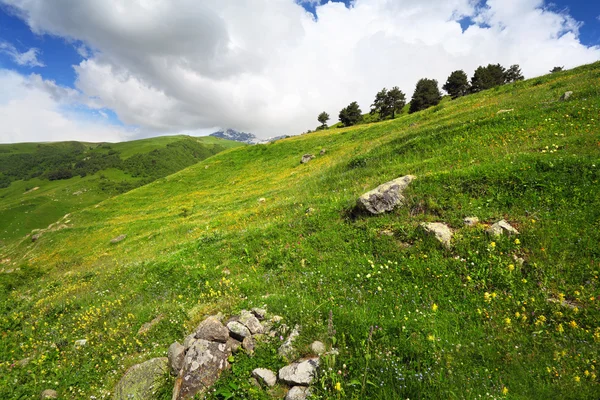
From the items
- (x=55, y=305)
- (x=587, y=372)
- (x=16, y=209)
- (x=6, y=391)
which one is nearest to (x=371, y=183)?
(x=587, y=372)

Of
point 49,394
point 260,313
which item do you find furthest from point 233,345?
point 49,394

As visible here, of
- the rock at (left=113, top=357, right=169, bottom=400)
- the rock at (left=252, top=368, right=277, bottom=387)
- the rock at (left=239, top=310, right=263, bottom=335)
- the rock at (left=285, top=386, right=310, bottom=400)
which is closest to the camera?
the rock at (left=285, top=386, right=310, bottom=400)

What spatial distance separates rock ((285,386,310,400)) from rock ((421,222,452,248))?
5548mm

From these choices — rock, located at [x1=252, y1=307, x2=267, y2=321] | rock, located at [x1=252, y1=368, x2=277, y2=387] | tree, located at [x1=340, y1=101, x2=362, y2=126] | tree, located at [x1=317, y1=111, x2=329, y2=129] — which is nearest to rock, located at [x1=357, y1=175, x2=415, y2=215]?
rock, located at [x1=252, y1=307, x2=267, y2=321]

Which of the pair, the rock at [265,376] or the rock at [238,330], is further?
the rock at [238,330]

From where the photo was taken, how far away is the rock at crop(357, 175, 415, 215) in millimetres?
9953

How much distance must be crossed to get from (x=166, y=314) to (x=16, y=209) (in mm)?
146588

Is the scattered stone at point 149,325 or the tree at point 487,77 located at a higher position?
the tree at point 487,77

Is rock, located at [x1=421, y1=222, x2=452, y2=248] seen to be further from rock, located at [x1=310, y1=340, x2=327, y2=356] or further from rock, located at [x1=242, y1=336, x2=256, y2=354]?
rock, located at [x1=242, y1=336, x2=256, y2=354]

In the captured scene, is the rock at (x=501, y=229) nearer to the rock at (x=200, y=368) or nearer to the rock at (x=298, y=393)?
the rock at (x=298, y=393)

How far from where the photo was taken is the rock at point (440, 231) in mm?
7388

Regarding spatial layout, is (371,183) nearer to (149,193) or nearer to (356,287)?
(356,287)

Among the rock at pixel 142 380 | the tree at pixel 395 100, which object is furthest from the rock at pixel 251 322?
the tree at pixel 395 100

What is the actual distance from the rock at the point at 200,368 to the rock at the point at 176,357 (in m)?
0.22
